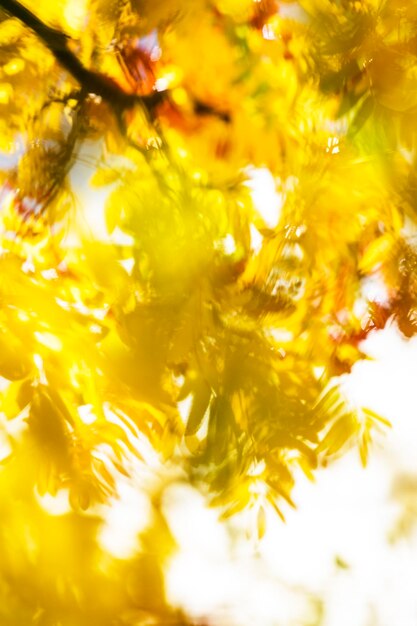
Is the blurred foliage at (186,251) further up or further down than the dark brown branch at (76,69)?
further down

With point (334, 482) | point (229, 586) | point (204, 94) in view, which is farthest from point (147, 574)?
point (204, 94)

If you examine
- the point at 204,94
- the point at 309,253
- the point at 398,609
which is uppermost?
the point at 204,94

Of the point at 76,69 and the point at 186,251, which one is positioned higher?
the point at 76,69

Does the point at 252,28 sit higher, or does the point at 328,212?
the point at 252,28

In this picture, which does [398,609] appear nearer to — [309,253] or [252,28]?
[309,253]

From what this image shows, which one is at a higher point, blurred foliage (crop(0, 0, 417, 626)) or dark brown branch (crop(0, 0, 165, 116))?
dark brown branch (crop(0, 0, 165, 116))
